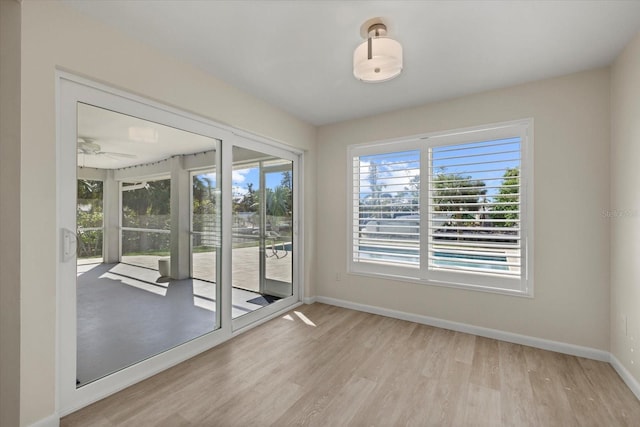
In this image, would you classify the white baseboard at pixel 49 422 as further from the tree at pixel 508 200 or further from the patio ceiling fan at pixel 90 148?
the tree at pixel 508 200

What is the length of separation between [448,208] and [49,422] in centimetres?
361

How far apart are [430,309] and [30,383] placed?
3.34 meters

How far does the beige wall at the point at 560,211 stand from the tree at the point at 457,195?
0.52 m

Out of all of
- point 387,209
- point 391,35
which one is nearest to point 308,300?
point 387,209

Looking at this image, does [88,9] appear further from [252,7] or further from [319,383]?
[319,383]

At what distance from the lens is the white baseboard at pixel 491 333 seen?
247cm

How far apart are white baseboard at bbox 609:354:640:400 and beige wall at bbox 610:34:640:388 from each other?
3 cm

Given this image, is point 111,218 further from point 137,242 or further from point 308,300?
point 308,300

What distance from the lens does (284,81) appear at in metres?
2.69

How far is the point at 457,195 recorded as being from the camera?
3055 millimetres

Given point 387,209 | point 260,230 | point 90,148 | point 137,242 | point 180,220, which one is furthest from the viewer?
point 387,209

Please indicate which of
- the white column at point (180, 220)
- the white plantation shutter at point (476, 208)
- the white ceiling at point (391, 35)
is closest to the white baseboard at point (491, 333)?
the white plantation shutter at point (476, 208)

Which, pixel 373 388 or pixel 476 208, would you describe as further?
pixel 476 208

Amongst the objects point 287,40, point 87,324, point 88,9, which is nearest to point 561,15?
point 287,40
